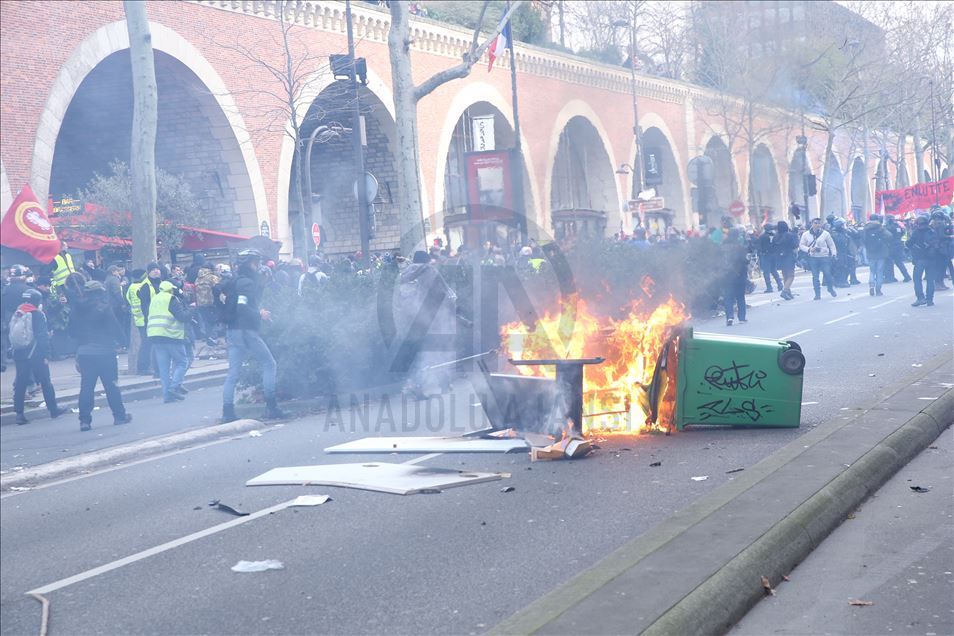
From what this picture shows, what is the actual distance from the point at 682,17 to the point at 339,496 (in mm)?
49805

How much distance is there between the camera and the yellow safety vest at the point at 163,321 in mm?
15781

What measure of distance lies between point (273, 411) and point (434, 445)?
366 centimetres

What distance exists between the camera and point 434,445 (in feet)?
33.2

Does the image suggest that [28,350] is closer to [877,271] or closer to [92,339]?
[92,339]

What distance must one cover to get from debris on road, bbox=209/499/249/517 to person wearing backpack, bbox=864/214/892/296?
19.7 m

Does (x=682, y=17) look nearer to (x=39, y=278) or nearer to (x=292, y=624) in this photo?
(x=39, y=278)

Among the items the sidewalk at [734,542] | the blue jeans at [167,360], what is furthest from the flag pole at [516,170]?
the sidewalk at [734,542]

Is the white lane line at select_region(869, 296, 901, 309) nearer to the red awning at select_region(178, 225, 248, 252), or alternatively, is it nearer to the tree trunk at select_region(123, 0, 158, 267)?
the tree trunk at select_region(123, 0, 158, 267)

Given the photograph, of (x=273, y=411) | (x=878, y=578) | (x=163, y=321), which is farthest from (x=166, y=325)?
(x=878, y=578)

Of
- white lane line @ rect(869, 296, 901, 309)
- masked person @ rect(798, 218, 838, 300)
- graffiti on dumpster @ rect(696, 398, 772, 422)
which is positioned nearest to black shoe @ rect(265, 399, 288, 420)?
graffiti on dumpster @ rect(696, 398, 772, 422)

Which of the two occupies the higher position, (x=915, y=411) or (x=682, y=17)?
(x=682, y=17)

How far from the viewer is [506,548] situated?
21.4 ft

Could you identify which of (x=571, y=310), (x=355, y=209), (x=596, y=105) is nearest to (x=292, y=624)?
(x=571, y=310)

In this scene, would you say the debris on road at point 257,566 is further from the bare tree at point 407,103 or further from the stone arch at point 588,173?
the stone arch at point 588,173
